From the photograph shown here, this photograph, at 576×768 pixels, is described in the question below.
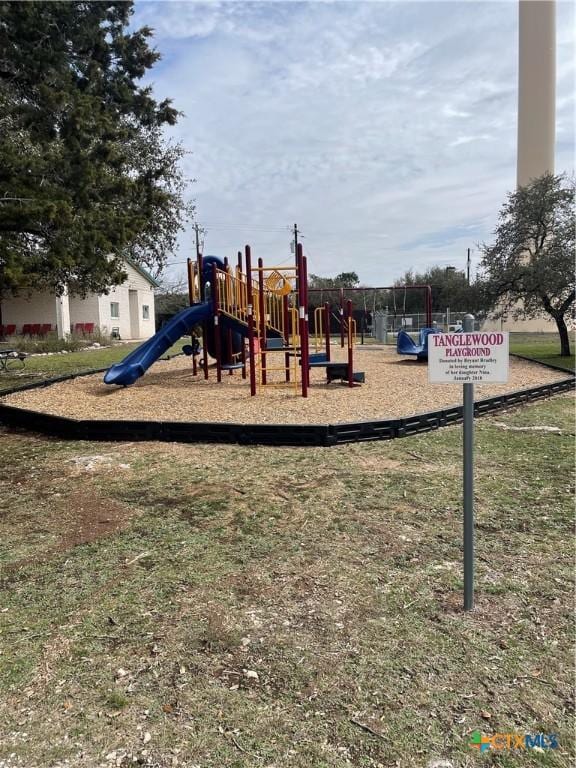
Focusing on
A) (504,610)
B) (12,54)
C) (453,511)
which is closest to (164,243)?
(12,54)

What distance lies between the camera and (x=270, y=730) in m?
2.00

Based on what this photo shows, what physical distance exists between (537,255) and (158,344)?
11.9 meters

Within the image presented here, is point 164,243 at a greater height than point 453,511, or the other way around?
point 164,243

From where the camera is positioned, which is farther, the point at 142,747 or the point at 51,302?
the point at 51,302

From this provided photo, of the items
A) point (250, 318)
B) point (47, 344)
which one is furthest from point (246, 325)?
point (47, 344)

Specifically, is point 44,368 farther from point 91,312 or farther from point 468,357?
point 91,312

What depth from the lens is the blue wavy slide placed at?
1072 centimetres

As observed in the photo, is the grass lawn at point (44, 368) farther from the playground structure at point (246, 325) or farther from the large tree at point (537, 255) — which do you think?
the large tree at point (537, 255)

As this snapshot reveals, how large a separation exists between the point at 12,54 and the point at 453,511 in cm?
1152

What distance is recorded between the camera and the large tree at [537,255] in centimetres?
1572

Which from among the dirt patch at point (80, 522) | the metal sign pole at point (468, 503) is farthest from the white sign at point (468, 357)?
the dirt patch at point (80, 522)

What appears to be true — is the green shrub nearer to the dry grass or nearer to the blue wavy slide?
the dry grass

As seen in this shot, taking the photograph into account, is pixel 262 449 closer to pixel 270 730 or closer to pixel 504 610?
pixel 504 610

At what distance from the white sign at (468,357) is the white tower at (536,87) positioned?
1699 inches
